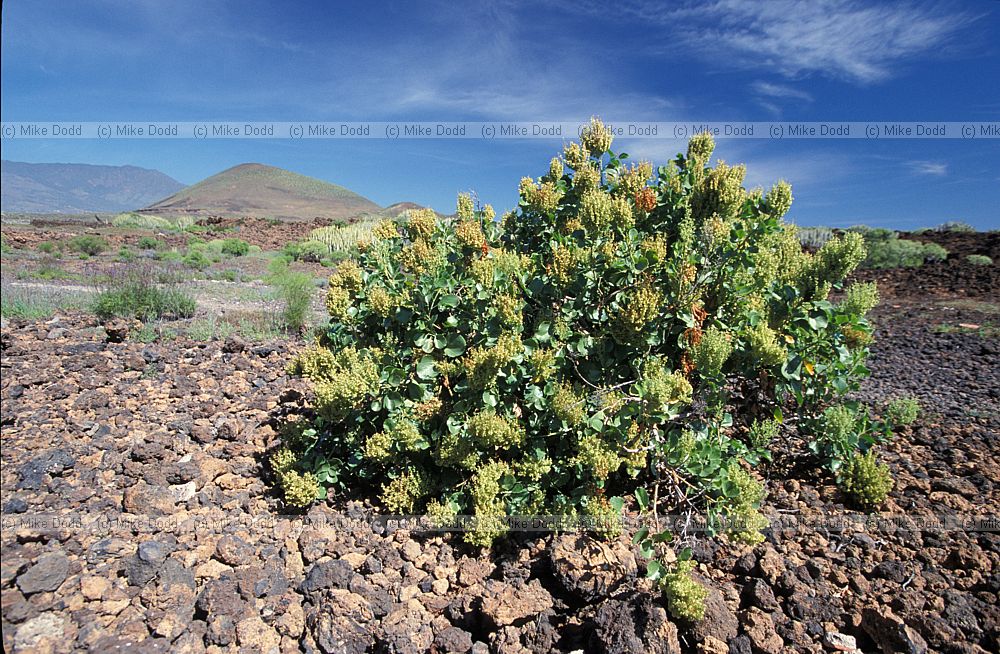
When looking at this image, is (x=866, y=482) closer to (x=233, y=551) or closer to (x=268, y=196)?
(x=233, y=551)

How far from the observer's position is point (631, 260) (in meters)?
2.36

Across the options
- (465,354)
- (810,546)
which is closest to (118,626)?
(465,354)

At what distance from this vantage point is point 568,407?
2.14 metres

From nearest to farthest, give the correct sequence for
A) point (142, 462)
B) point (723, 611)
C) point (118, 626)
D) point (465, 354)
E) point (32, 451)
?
point (118, 626)
point (723, 611)
point (32, 451)
point (465, 354)
point (142, 462)

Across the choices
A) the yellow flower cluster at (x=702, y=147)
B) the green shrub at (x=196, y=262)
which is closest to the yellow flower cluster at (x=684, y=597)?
the yellow flower cluster at (x=702, y=147)

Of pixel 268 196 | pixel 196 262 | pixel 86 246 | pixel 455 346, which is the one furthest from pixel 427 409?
pixel 268 196

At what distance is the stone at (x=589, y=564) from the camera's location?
2.02 meters

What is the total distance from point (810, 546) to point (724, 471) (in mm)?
560

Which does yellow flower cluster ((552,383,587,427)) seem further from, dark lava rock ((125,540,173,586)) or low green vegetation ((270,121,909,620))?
dark lava rock ((125,540,173,586))

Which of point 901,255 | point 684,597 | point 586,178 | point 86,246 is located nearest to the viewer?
point 684,597

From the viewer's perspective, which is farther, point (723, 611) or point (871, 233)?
point (871, 233)

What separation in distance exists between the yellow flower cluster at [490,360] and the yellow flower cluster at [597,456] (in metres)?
0.46

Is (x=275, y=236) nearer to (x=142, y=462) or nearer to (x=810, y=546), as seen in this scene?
(x=142, y=462)

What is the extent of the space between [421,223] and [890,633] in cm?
262
